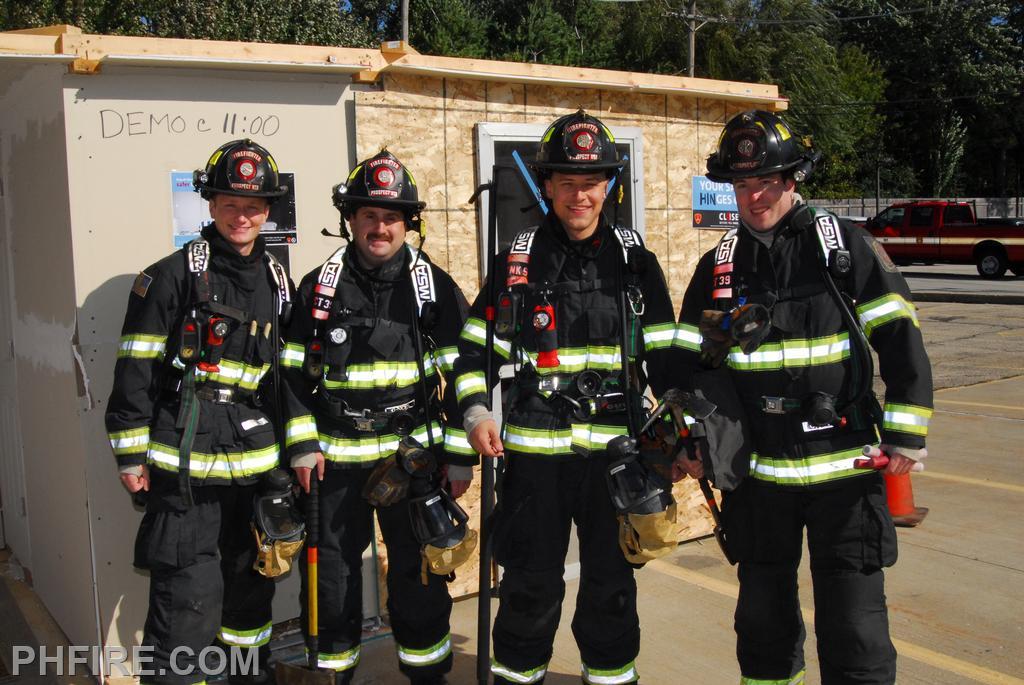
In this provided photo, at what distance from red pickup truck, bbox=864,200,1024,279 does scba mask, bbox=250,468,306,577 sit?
24895 millimetres

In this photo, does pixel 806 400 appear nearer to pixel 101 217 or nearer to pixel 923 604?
pixel 923 604

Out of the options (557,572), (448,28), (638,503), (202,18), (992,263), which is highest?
(448,28)

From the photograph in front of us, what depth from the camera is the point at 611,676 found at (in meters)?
3.67

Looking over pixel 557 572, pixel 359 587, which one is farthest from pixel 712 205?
pixel 359 587

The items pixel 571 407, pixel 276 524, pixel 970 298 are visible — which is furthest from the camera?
pixel 970 298

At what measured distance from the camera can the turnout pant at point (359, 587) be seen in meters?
3.88

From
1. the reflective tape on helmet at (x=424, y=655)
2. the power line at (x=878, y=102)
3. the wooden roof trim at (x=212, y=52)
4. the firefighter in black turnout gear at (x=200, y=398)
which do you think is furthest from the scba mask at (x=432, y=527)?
the power line at (x=878, y=102)

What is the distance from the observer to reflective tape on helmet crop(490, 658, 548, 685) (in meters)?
3.68

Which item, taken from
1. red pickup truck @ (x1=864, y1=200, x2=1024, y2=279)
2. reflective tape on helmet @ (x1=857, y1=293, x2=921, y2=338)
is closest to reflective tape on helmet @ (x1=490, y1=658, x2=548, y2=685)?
reflective tape on helmet @ (x1=857, y1=293, x2=921, y2=338)

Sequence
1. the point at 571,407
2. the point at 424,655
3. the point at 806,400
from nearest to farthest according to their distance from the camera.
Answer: the point at 806,400 → the point at 571,407 → the point at 424,655

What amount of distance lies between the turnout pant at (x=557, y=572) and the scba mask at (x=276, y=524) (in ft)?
2.73

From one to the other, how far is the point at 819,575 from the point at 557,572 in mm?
979

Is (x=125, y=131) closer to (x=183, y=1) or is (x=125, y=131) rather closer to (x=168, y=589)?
(x=168, y=589)

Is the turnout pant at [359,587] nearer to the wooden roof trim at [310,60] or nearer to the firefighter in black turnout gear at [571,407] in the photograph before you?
the firefighter in black turnout gear at [571,407]
